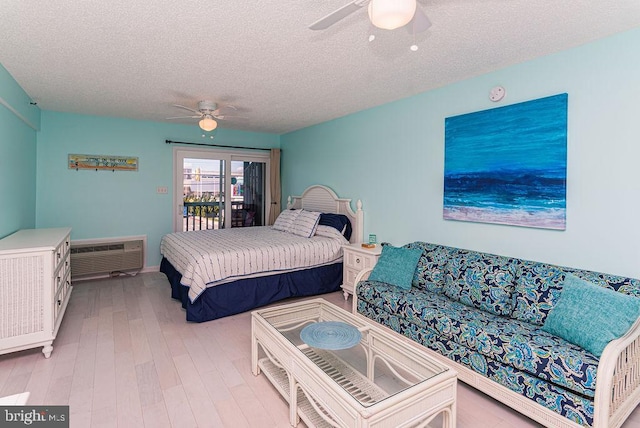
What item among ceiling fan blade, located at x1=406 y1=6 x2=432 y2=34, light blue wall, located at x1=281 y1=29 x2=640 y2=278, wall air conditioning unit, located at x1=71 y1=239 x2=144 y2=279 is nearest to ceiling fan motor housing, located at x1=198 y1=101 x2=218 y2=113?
light blue wall, located at x1=281 y1=29 x2=640 y2=278

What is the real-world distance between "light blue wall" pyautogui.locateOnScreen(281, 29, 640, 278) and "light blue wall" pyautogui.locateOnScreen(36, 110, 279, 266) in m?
3.21

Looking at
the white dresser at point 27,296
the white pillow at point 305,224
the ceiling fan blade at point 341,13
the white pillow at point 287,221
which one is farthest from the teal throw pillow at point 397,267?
the white dresser at point 27,296

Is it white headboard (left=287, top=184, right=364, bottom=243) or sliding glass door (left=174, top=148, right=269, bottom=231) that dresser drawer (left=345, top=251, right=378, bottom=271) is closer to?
white headboard (left=287, top=184, right=364, bottom=243)

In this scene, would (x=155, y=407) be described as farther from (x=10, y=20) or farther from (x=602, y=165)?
(x=602, y=165)

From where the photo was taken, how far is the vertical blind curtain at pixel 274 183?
630 centimetres

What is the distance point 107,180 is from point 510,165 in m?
5.26

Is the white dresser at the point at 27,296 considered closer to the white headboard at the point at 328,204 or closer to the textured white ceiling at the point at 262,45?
the textured white ceiling at the point at 262,45

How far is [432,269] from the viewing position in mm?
3018

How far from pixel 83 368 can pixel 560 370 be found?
124 inches

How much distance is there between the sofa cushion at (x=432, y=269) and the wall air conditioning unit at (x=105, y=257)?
4146mm

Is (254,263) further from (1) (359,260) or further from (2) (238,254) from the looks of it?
(1) (359,260)

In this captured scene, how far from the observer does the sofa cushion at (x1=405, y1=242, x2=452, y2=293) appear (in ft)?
9.67

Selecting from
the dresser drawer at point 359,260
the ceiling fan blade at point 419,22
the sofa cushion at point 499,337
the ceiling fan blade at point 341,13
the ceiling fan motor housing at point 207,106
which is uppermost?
the ceiling fan motor housing at point 207,106

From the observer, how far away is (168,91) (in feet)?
11.7
